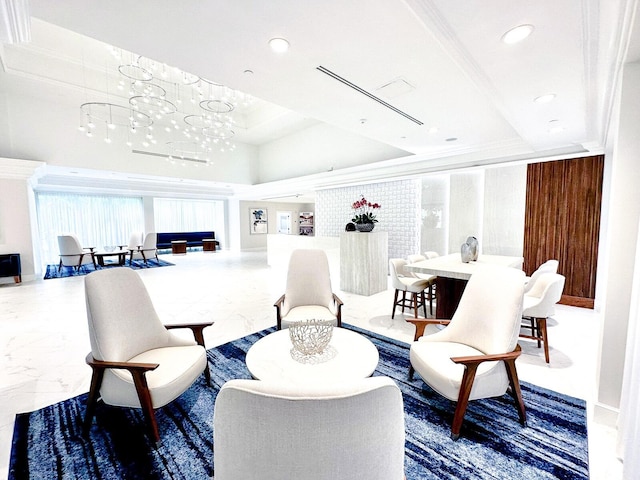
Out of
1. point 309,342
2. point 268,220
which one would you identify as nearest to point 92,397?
point 309,342

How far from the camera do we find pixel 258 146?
10.4 metres

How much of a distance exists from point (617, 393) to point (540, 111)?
2.73 meters

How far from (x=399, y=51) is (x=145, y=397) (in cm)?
305

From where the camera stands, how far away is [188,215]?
1353 centimetres

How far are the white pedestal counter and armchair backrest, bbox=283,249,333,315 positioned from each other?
81.3 inches

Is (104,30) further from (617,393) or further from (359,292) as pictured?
(359,292)

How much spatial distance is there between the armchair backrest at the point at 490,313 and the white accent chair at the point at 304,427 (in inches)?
61.5

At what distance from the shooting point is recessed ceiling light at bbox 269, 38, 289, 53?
204cm

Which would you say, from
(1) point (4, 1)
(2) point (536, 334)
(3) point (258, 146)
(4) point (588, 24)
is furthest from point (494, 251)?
(3) point (258, 146)

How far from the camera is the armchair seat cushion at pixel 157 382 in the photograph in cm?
172

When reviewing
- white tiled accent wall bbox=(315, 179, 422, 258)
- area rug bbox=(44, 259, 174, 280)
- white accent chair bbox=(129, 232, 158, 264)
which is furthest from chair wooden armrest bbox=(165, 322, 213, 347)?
white accent chair bbox=(129, 232, 158, 264)

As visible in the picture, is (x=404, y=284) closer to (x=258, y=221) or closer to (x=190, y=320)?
(x=190, y=320)

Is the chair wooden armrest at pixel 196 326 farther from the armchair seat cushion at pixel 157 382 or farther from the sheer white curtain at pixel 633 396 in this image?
the sheer white curtain at pixel 633 396

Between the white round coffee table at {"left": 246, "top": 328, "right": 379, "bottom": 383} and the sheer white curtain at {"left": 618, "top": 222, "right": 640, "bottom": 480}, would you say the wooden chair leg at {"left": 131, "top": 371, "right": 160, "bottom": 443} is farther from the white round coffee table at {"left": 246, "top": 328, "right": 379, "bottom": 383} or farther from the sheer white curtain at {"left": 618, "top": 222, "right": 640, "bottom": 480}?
the sheer white curtain at {"left": 618, "top": 222, "right": 640, "bottom": 480}
